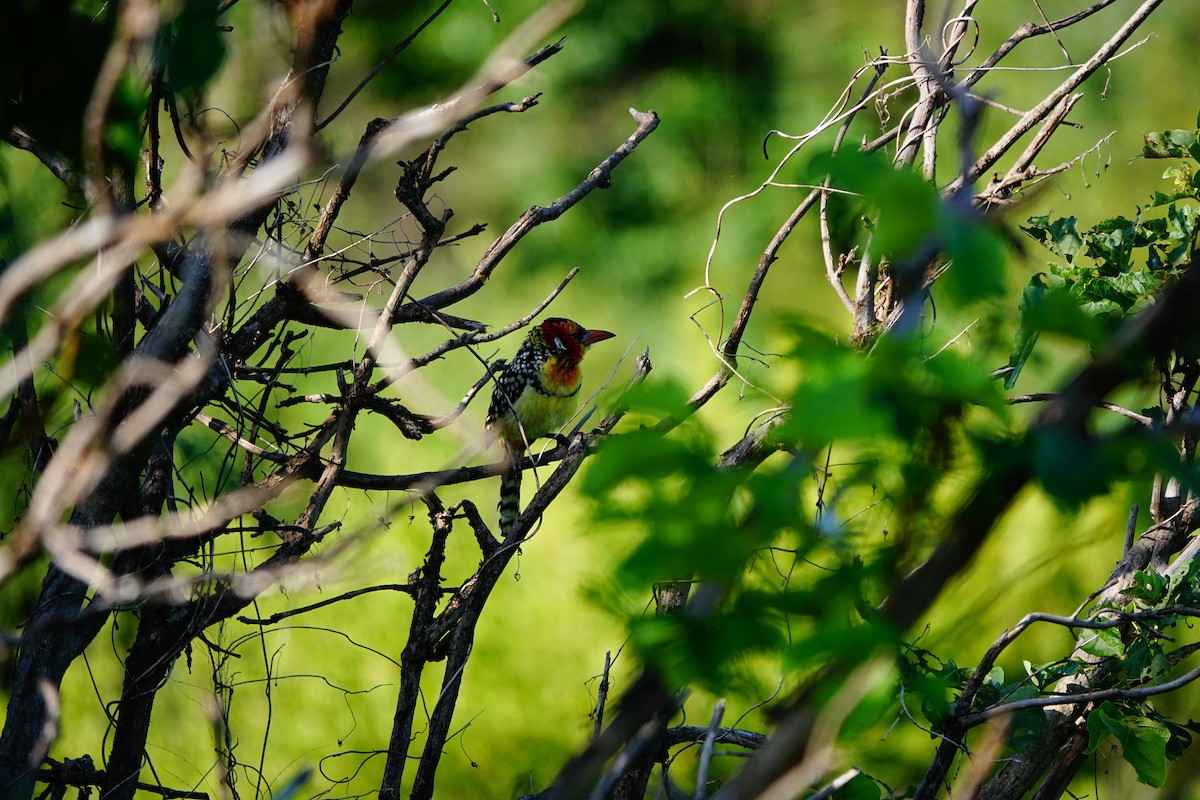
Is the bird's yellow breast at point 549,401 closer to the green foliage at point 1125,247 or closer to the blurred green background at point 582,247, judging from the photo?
the blurred green background at point 582,247

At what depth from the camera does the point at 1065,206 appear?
3.49 meters

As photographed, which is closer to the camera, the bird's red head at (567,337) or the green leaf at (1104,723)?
the green leaf at (1104,723)

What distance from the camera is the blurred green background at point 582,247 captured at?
3.44m

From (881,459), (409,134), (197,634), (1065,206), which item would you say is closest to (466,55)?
(1065,206)

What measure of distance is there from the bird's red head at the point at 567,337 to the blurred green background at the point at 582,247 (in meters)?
0.31

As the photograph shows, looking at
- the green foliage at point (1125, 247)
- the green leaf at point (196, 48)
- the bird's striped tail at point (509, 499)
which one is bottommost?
the green leaf at point (196, 48)

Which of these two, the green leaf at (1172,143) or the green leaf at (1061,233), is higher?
the green leaf at (1172,143)

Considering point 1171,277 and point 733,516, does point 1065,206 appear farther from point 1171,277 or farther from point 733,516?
point 733,516

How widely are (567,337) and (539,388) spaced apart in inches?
8.9

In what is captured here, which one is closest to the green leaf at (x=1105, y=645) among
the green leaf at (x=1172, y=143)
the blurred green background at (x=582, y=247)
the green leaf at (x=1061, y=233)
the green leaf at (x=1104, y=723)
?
the green leaf at (x=1104, y=723)

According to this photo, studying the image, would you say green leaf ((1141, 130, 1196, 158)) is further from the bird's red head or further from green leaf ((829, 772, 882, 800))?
the bird's red head

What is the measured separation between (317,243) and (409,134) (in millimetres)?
900

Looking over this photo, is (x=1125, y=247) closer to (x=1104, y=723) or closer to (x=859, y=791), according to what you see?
(x=1104, y=723)

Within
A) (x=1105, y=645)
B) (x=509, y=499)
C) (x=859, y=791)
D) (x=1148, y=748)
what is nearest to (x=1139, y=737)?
(x=1148, y=748)
